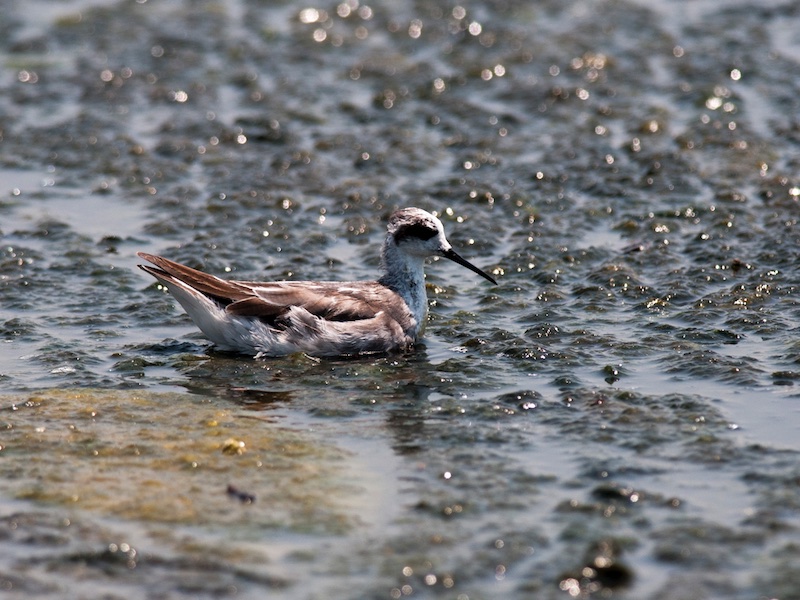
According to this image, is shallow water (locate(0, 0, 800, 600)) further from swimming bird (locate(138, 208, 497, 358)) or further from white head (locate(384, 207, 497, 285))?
white head (locate(384, 207, 497, 285))

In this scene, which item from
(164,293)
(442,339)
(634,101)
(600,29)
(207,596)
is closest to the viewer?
(207,596)

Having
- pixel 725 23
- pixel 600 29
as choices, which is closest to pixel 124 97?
pixel 600 29

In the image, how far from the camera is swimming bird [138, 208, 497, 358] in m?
9.45

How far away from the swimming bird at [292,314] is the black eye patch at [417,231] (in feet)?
1.86

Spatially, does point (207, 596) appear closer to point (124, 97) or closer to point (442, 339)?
point (442, 339)

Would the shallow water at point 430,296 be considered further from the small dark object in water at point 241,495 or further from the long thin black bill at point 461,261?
the long thin black bill at point 461,261

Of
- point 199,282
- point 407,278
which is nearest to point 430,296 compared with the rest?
point 407,278

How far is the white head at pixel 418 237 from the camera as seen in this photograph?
10.1 meters

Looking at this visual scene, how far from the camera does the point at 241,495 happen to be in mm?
6973

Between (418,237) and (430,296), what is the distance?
0.74 meters

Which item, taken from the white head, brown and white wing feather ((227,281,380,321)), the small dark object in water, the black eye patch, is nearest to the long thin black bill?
the white head

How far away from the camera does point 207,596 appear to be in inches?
234

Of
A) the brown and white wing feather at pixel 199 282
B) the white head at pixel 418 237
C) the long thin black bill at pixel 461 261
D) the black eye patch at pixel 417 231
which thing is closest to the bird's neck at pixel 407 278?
the white head at pixel 418 237

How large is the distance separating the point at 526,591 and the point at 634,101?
949cm
